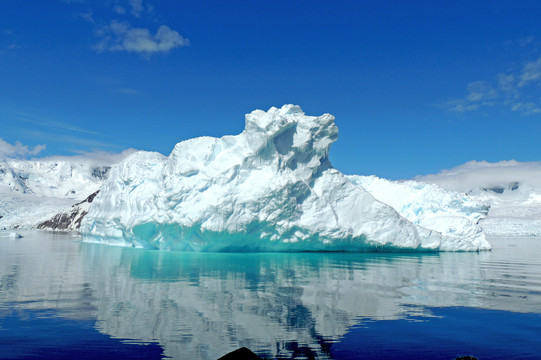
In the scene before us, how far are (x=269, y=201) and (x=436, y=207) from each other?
1685 cm

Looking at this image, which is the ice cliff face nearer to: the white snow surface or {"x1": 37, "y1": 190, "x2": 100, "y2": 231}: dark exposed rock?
the white snow surface

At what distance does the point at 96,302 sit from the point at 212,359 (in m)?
4.82

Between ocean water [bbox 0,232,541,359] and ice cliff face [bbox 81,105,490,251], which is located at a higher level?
ice cliff face [bbox 81,105,490,251]

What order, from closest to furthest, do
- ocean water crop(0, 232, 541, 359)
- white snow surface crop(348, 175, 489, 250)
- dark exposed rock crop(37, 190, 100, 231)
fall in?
ocean water crop(0, 232, 541, 359) < white snow surface crop(348, 175, 489, 250) < dark exposed rock crop(37, 190, 100, 231)

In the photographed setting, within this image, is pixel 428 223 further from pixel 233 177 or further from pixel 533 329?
pixel 533 329

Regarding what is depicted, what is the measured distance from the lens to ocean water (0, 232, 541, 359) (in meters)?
6.13

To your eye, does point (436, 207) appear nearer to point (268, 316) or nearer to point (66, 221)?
point (268, 316)

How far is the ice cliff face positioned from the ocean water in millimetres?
8398

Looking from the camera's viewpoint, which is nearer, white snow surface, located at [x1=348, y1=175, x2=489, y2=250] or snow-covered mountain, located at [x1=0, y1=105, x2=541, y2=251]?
snow-covered mountain, located at [x1=0, y1=105, x2=541, y2=251]

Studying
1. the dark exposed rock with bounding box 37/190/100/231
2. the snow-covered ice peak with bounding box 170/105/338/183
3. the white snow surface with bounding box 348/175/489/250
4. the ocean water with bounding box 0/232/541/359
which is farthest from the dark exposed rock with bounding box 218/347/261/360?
the dark exposed rock with bounding box 37/190/100/231

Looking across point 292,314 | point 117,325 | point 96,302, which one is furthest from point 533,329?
point 96,302

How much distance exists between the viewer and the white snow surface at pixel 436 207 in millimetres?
30031

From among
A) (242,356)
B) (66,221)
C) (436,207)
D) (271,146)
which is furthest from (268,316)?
(66,221)

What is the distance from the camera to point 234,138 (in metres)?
24.8
